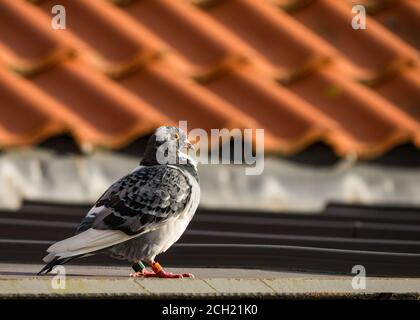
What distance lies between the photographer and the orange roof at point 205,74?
4293mm

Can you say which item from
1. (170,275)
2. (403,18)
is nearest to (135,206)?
(170,275)

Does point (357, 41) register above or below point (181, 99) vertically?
above

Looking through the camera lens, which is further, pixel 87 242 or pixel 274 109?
pixel 274 109

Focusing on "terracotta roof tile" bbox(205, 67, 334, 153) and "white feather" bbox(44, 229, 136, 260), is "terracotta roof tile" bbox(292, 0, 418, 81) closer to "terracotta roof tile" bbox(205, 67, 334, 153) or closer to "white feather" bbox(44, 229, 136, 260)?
"terracotta roof tile" bbox(205, 67, 334, 153)

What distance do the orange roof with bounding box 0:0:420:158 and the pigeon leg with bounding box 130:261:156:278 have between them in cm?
74

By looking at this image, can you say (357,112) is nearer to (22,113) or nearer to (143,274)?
(22,113)

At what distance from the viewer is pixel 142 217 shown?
11.3ft

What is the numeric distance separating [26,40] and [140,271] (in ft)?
4.93

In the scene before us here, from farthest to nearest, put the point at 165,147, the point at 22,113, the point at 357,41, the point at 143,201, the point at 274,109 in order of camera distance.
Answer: the point at 357,41, the point at 274,109, the point at 22,113, the point at 165,147, the point at 143,201

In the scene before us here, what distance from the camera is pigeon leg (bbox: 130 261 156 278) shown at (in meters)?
3.34

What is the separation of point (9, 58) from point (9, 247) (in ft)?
3.87

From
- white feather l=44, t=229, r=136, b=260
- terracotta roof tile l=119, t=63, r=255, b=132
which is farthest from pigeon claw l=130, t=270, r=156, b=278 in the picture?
terracotta roof tile l=119, t=63, r=255, b=132

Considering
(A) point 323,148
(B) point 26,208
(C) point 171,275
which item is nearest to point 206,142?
(A) point 323,148
